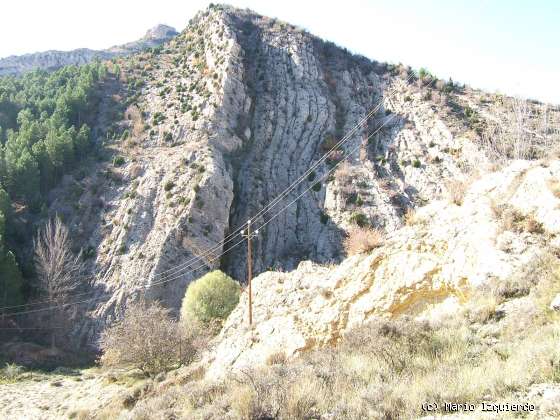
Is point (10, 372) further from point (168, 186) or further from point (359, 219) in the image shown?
point (359, 219)

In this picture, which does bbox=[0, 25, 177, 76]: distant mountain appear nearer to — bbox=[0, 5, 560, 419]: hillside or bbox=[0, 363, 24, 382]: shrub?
bbox=[0, 5, 560, 419]: hillside

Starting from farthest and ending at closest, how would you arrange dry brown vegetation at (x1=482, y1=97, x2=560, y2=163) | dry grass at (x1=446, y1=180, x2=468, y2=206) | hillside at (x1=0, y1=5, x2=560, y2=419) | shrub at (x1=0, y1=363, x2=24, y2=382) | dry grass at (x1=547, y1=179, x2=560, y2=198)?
dry brown vegetation at (x1=482, y1=97, x2=560, y2=163) → shrub at (x1=0, y1=363, x2=24, y2=382) → dry grass at (x1=446, y1=180, x2=468, y2=206) → dry grass at (x1=547, y1=179, x2=560, y2=198) → hillside at (x1=0, y1=5, x2=560, y2=419)

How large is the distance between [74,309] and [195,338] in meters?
19.7

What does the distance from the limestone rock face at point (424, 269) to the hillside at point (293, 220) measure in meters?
0.08

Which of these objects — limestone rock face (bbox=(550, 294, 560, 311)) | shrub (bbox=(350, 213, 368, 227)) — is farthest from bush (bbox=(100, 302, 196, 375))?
shrub (bbox=(350, 213, 368, 227))

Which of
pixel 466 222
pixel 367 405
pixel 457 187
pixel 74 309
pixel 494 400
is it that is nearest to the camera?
pixel 494 400

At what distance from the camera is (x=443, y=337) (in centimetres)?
850

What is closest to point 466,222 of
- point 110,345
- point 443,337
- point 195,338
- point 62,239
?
point 443,337

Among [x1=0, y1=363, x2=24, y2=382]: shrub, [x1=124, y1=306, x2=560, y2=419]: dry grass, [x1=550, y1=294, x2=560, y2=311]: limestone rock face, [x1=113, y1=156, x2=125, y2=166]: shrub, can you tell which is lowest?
[x1=0, y1=363, x2=24, y2=382]: shrub

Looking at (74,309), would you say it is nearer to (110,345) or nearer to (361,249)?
(110,345)

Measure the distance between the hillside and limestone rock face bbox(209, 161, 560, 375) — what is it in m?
0.08

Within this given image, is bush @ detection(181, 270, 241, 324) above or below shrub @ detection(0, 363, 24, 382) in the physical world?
above

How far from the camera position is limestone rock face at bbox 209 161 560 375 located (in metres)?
11.6

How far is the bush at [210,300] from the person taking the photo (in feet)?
93.0
